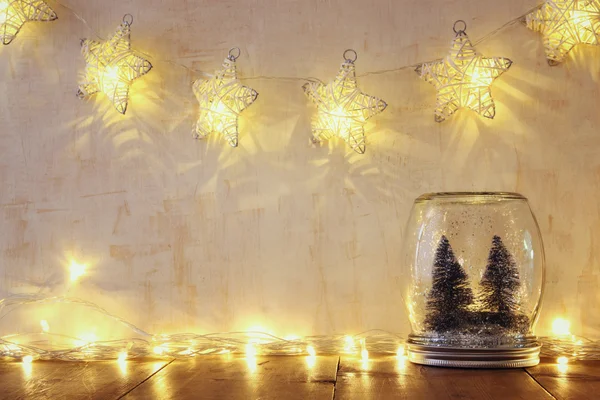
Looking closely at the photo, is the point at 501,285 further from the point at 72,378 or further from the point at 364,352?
the point at 72,378

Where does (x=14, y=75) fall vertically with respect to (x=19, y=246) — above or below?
above

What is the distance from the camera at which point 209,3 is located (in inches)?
56.8

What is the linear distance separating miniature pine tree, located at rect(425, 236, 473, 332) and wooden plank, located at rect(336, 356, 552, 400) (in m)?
0.08

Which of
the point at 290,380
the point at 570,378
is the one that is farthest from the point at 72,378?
the point at 570,378

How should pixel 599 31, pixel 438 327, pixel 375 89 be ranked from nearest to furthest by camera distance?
pixel 438 327 → pixel 599 31 → pixel 375 89

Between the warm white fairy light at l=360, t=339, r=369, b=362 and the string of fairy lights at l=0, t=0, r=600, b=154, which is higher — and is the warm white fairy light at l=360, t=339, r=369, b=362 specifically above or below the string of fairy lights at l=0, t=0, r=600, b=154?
below

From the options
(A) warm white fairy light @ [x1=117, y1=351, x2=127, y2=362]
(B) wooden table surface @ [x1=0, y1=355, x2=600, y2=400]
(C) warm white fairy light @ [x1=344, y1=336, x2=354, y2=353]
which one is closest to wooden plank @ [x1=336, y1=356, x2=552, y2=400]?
(B) wooden table surface @ [x1=0, y1=355, x2=600, y2=400]

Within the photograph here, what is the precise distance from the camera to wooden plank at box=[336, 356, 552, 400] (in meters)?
0.94

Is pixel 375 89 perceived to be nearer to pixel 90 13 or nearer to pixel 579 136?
pixel 579 136

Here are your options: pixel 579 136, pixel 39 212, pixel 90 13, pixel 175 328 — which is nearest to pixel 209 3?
pixel 90 13

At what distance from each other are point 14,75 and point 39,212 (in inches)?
11.5

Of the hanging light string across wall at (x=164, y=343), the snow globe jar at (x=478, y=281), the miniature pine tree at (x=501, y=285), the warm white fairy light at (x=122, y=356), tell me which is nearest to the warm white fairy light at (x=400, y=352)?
the hanging light string across wall at (x=164, y=343)

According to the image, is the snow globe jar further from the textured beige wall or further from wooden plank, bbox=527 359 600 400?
the textured beige wall

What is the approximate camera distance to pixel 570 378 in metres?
1.04
